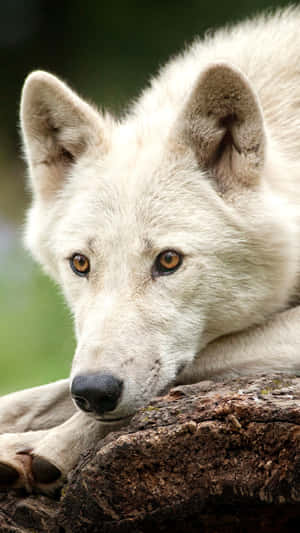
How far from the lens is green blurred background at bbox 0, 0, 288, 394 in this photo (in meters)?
9.66

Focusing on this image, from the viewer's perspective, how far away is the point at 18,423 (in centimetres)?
422

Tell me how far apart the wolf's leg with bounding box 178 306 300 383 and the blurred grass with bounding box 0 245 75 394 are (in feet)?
12.5

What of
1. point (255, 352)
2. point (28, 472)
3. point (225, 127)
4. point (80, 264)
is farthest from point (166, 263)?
point (28, 472)

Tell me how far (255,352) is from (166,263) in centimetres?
68

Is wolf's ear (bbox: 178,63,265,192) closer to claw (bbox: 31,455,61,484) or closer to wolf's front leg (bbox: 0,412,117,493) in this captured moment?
wolf's front leg (bbox: 0,412,117,493)

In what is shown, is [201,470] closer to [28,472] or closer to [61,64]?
[28,472]

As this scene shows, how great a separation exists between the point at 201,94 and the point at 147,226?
0.78 meters

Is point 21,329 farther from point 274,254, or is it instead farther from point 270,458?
point 270,458

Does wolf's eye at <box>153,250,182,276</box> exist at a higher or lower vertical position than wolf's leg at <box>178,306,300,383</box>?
higher

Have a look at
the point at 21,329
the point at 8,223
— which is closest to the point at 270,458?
the point at 21,329

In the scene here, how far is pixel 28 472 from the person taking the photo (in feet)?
11.2

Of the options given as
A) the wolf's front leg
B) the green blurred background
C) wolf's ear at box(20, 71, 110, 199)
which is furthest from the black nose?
the green blurred background

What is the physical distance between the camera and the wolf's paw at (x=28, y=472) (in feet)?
11.0

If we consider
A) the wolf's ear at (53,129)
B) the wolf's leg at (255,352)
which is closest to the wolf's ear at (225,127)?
the wolf's ear at (53,129)
